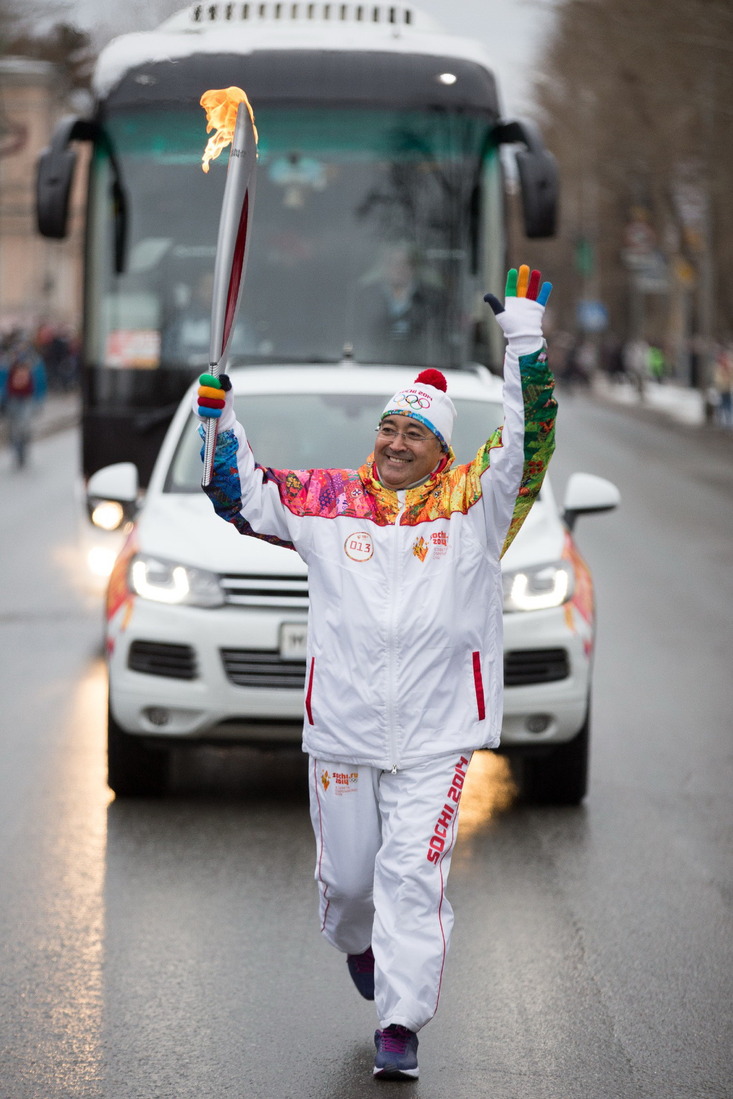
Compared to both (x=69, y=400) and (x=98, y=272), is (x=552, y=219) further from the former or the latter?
(x=69, y=400)

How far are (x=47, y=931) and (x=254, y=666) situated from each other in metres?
1.49

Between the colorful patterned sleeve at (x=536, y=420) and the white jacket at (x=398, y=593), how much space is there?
0.01 m

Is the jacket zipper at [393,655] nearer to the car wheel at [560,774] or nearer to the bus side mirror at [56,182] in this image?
the car wheel at [560,774]

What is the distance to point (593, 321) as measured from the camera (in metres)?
69.1

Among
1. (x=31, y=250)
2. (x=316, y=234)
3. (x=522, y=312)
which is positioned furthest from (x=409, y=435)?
(x=31, y=250)

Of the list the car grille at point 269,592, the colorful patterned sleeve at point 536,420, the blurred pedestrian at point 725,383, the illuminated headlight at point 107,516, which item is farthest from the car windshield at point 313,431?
the blurred pedestrian at point 725,383

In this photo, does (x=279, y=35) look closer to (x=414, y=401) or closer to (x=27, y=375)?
(x=414, y=401)

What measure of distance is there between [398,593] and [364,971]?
100cm

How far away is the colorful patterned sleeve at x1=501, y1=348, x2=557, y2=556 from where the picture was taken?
4168mm

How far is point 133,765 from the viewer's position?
6.97 meters

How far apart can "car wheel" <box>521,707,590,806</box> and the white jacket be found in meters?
2.44

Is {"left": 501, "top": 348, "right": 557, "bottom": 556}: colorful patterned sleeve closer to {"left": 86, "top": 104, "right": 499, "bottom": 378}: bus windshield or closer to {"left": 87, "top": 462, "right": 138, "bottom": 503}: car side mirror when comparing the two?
{"left": 87, "top": 462, "right": 138, "bottom": 503}: car side mirror

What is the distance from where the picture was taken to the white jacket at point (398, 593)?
4.39m

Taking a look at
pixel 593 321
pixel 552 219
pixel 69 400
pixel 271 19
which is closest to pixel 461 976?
pixel 552 219
